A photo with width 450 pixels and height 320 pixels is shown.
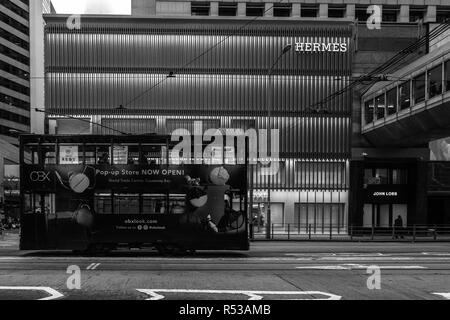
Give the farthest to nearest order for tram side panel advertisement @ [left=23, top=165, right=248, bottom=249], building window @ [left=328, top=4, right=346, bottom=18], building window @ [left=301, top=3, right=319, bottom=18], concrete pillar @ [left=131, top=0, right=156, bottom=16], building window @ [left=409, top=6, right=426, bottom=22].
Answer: building window @ [left=409, top=6, right=426, bottom=22] < building window @ [left=328, top=4, right=346, bottom=18] < building window @ [left=301, top=3, right=319, bottom=18] < concrete pillar @ [left=131, top=0, right=156, bottom=16] < tram side panel advertisement @ [left=23, top=165, right=248, bottom=249]

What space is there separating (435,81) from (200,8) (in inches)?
1582

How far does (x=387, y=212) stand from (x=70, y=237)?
86.7 ft

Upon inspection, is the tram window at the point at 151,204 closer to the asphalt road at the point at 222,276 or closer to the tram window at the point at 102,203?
the tram window at the point at 102,203

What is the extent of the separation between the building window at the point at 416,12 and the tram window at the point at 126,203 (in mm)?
55122

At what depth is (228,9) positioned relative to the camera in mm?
62406

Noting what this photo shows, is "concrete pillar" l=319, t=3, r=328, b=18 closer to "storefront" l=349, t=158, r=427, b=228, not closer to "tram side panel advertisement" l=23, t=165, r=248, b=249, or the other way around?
"storefront" l=349, t=158, r=427, b=228

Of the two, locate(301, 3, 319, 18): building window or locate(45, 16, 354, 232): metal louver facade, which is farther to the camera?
locate(301, 3, 319, 18): building window

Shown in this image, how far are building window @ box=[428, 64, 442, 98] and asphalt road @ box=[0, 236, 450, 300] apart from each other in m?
11.1

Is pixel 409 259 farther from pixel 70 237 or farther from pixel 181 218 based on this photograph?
pixel 70 237

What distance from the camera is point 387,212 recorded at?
37938 mm

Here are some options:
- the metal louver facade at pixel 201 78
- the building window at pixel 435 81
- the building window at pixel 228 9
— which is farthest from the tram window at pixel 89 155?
the building window at pixel 228 9

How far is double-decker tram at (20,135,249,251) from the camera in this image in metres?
17.8

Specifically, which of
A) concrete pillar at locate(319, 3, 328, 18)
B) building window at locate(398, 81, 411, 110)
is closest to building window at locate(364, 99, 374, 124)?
building window at locate(398, 81, 411, 110)
